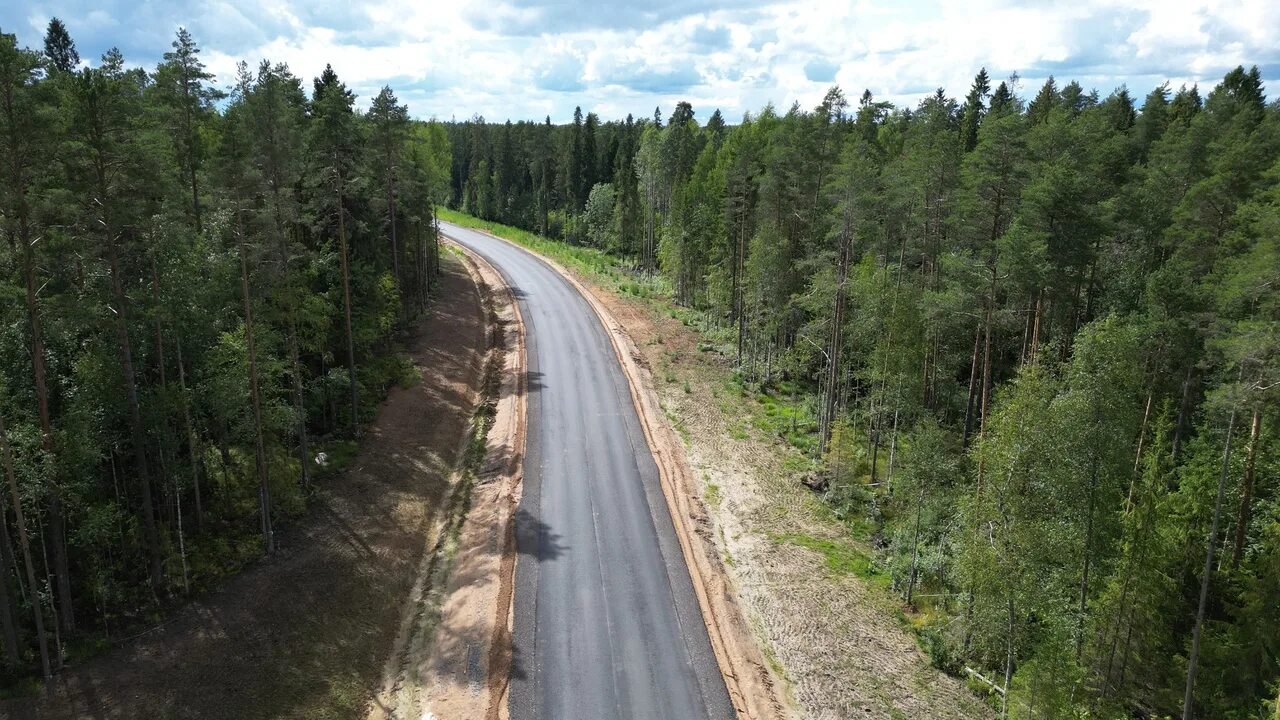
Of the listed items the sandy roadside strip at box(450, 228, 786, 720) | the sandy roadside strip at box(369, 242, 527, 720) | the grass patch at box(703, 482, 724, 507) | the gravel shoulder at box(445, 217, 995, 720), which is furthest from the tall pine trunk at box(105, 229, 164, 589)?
the grass patch at box(703, 482, 724, 507)

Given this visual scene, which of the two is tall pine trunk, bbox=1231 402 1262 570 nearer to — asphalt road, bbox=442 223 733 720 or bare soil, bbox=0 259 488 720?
asphalt road, bbox=442 223 733 720

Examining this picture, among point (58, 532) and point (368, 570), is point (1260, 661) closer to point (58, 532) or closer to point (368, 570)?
point (368, 570)

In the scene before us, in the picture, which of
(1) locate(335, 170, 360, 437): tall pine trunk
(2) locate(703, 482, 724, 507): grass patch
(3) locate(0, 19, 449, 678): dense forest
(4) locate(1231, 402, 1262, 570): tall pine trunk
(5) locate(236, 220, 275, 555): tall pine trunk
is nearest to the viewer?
(3) locate(0, 19, 449, 678): dense forest

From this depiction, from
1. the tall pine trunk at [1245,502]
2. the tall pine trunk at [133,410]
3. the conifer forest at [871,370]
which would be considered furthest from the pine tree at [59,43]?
the tall pine trunk at [1245,502]

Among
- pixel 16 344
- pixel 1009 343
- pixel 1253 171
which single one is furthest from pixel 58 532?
pixel 1253 171

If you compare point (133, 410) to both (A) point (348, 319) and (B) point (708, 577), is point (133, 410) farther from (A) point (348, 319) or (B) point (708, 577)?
(B) point (708, 577)

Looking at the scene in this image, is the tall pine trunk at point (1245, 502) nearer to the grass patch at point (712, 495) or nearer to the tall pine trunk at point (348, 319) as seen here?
the grass patch at point (712, 495)
